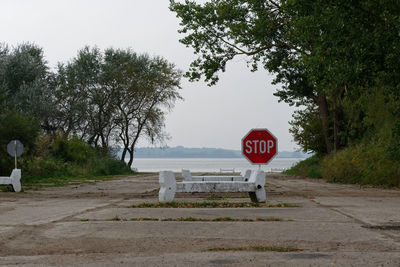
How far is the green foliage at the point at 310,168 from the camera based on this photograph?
34.1m

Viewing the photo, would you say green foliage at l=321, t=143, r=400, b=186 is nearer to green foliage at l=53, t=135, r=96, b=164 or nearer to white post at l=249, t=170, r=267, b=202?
white post at l=249, t=170, r=267, b=202

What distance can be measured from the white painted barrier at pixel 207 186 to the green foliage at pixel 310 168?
2031 cm

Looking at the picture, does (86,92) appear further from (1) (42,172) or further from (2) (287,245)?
(2) (287,245)

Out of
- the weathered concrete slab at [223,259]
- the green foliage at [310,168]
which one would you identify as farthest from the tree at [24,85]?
the weathered concrete slab at [223,259]

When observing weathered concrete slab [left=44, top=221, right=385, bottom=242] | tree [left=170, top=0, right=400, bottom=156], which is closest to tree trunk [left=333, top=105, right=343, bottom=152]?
tree [left=170, top=0, right=400, bottom=156]

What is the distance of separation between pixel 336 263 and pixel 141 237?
9.61 ft

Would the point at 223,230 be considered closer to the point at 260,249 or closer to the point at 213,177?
the point at 260,249

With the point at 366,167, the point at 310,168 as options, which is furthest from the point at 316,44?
the point at 310,168

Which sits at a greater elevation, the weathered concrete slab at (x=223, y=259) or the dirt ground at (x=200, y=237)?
the dirt ground at (x=200, y=237)

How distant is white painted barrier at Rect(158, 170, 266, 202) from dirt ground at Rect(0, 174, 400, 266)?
1156 mm

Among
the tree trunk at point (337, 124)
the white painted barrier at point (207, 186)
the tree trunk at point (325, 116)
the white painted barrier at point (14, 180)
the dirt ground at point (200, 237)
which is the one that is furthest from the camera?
the tree trunk at point (325, 116)

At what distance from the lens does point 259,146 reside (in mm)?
13820

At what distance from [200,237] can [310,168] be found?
31366mm

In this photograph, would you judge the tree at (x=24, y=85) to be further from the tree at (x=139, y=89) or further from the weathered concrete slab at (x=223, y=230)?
the weathered concrete slab at (x=223, y=230)
